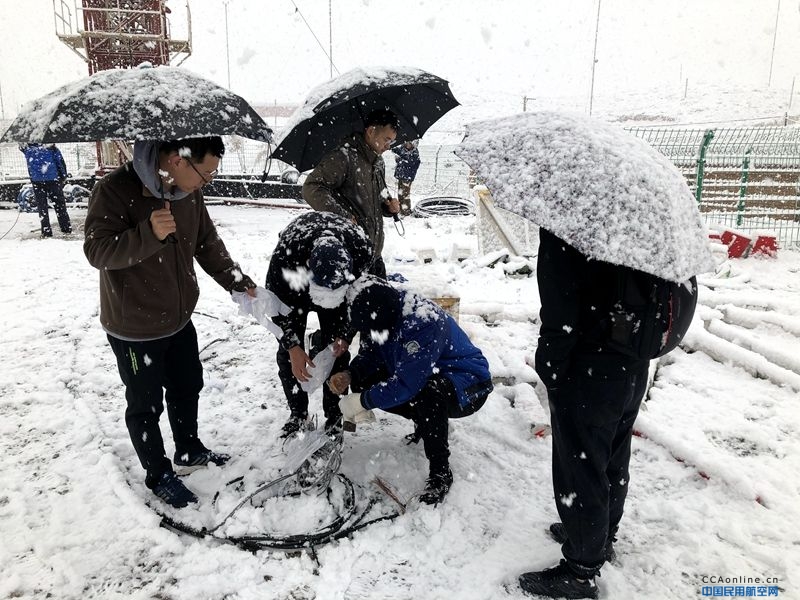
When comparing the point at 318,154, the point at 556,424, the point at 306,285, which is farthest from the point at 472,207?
the point at 556,424

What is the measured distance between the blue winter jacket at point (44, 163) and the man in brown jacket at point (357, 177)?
26.0 feet

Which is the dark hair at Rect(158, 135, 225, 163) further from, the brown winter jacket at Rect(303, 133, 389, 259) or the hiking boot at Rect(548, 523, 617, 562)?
the hiking boot at Rect(548, 523, 617, 562)

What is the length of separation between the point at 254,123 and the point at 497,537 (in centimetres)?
223

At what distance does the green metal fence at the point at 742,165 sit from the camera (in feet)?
27.6

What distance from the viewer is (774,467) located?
2.84 metres

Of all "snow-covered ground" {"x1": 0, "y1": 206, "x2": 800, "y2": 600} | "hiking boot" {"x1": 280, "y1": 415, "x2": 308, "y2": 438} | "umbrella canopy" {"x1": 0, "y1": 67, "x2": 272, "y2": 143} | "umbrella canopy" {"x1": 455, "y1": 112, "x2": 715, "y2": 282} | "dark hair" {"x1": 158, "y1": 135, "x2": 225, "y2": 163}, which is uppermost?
"umbrella canopy" {"x1": 0, "y1": 67, "x2": 272, "y2": 143}

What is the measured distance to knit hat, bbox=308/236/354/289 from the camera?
96.2 inches

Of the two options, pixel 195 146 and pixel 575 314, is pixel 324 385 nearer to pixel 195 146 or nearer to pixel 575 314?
pixel 195 146

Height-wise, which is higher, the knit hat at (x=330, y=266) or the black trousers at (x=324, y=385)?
the knit hat at (x=330, y=266)

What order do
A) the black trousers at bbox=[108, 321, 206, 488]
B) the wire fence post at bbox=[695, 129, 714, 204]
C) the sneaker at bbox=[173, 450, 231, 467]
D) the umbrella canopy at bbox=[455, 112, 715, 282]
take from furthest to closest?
1. the wire fence post at bbox=[695, 129, 714, 204]
2. the sneaker at bbox=[173, 450, 231, 467]
3. the black trousers at bbox=[108, 321, 206, 488]
4. the umbrella canopy at bbox=[455, 112, 715, 282]

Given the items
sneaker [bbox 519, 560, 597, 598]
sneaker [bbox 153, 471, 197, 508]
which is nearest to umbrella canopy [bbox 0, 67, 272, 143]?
sneaker [bbox 153, 471, 197, 508]

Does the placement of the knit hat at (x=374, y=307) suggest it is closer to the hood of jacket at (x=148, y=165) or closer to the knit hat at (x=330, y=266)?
the knit hat at (x=330, y=266)

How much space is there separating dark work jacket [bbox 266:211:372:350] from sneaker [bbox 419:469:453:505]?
3.41 feet

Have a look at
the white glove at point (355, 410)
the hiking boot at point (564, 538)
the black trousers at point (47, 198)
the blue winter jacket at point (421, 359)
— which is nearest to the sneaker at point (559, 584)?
the hiking boot at point (564, 538)
